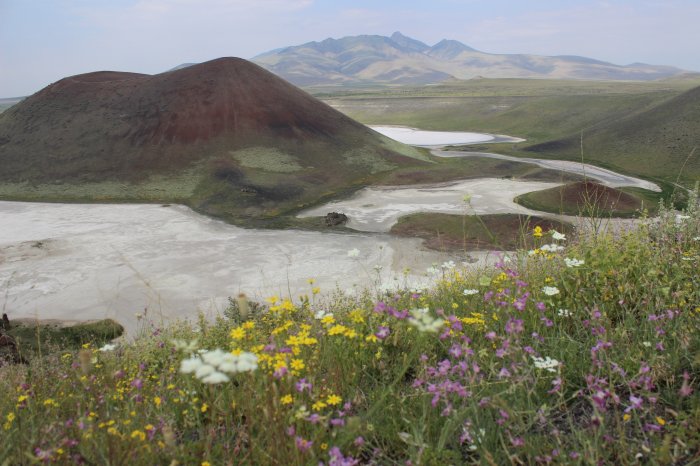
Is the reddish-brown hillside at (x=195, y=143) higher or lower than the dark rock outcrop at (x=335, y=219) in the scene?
higher

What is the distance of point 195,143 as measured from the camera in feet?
122

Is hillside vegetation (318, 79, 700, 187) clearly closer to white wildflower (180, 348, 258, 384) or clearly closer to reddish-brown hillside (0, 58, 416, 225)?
reddish-brown hillside (0, 58, 416, 225)

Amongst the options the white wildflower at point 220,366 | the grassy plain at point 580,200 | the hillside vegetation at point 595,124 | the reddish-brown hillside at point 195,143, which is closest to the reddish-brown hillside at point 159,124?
the reddish-brown hillside at point 195,143

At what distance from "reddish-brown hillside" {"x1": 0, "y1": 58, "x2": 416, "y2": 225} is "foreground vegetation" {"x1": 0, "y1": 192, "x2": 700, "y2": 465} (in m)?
23.9

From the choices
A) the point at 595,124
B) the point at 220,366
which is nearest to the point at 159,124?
the point at 220,366

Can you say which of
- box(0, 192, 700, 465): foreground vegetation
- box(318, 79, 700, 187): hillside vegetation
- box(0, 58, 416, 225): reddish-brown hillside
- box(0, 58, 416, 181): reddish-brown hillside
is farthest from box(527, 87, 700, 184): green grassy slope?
box(0, 192, 700, 465): foreground vegetation

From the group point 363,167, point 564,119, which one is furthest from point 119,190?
point 564,119

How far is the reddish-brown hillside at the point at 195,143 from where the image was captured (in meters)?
32.2

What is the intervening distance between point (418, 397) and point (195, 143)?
3660 centimetres

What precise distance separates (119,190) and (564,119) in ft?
210

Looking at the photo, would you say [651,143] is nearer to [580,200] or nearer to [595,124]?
[595,124]

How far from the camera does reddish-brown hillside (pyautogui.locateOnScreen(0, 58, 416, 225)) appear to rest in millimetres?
32219

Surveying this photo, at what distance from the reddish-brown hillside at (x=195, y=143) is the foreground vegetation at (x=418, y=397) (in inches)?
942

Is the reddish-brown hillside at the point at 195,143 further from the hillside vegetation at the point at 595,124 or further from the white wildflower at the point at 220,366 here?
the white wildflower at the point at 220,366
